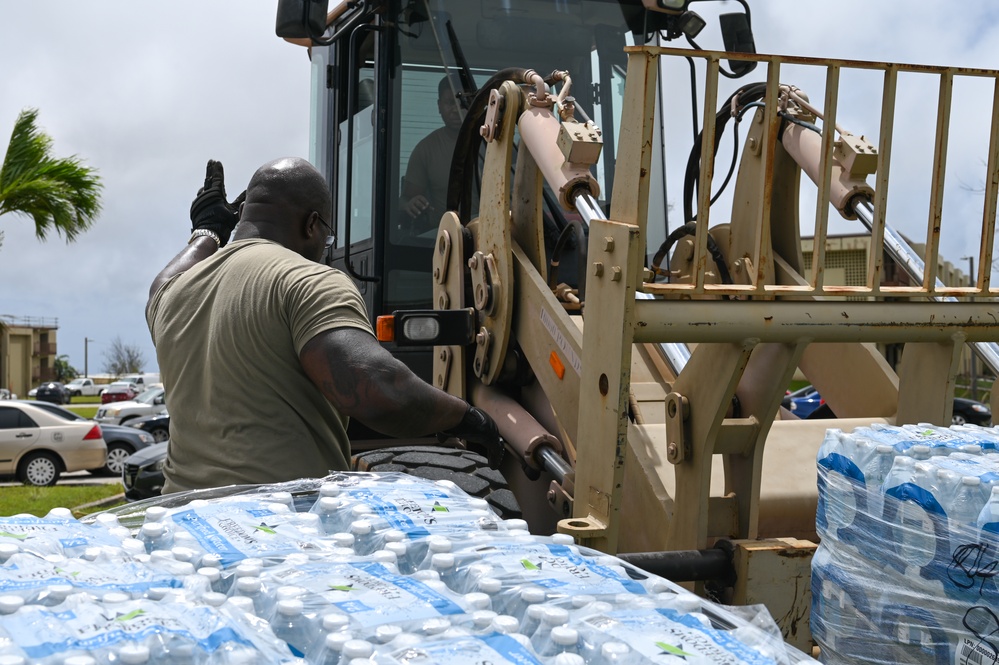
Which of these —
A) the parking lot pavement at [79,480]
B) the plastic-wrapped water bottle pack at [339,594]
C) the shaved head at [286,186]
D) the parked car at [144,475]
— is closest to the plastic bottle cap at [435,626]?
the plastic-wrapped water bottle pack at [339,594]

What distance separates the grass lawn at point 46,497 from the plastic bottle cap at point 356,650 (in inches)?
443

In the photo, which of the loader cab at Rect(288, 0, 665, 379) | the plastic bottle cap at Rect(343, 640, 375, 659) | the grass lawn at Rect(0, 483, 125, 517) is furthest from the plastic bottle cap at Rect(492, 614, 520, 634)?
the grass lawn at Rect(0, 483, 125, 517)

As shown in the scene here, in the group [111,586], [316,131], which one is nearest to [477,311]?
[316,131]

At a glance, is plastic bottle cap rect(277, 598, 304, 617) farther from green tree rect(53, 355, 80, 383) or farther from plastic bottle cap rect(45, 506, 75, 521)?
green tree rect(53, 355, 80, 383)

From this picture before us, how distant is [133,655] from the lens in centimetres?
133

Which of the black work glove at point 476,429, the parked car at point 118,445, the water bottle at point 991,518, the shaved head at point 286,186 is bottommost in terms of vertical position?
the parked car at point 118,445

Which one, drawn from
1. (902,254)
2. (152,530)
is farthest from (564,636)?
(902,254)

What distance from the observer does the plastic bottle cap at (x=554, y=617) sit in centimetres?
155

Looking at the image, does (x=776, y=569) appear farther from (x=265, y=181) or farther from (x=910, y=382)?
(x=265, y=181)

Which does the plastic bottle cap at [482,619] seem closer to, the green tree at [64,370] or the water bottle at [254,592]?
the water bottle at [254,592]

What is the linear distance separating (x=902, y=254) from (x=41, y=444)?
53.6ft

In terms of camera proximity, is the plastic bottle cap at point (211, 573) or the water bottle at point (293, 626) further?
the plastic bottle cap at point (211, 573)

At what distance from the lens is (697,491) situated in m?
3.39

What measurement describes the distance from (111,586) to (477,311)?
9.32ft
